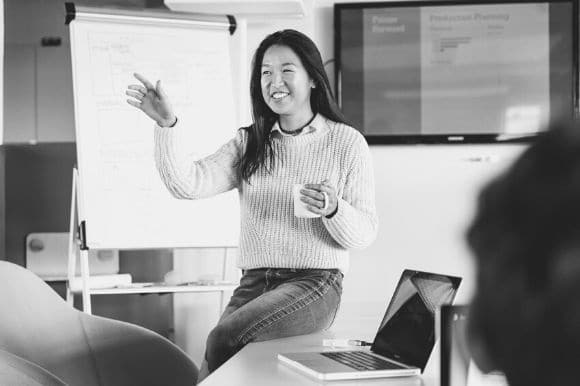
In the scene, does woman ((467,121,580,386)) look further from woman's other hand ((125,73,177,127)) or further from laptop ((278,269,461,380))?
woman's other hand ((125,73,177,127))

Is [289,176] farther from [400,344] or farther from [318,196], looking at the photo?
[400,344]

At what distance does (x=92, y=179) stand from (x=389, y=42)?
4.82ft

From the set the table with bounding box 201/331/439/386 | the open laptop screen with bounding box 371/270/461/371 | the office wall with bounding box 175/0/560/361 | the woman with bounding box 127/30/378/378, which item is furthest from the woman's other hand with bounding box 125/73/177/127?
the office wall with bounding box 175/0/560/361

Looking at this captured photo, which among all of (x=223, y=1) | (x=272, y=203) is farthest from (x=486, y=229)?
(x=223, y=1)

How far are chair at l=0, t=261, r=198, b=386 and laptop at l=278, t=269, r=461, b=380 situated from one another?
1.97 ft

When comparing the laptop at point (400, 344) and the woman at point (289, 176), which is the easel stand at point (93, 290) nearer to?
the woman at point (289, 176)

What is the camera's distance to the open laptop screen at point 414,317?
1320 millimetres

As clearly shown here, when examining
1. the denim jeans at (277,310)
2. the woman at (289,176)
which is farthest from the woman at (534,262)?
the woman at (289,176)

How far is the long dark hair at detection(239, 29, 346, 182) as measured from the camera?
7.59 ft

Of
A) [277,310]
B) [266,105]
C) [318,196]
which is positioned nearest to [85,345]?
[277,310]

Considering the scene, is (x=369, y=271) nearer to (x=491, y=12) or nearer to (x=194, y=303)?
(x=194, y=303)

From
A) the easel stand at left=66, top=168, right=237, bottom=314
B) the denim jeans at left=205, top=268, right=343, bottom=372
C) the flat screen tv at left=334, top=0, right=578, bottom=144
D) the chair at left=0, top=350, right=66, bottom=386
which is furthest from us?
the flat screen tv at left=334, top=0, right=578, bottom=144

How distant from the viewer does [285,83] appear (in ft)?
7.79

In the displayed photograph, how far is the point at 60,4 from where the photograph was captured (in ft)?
12.7
